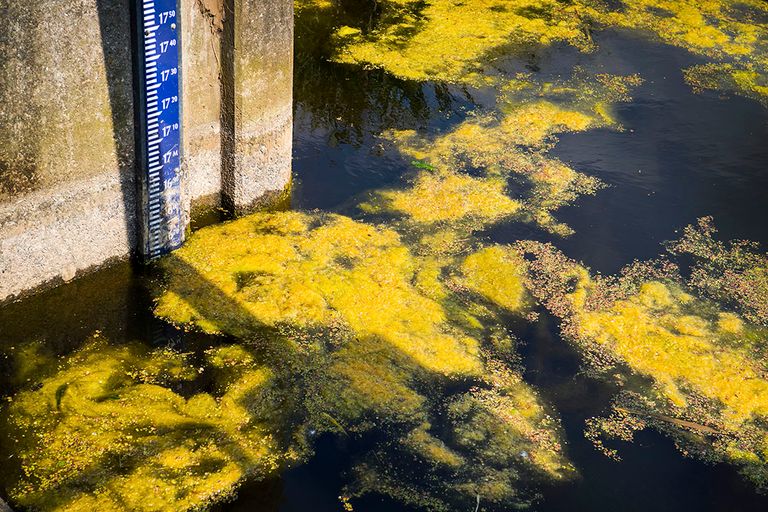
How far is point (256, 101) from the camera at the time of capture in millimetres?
5379

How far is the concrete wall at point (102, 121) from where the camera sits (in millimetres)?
4312

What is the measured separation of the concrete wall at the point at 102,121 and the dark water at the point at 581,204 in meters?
0.34

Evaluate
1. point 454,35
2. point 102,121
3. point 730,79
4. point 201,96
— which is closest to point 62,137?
point 102,121

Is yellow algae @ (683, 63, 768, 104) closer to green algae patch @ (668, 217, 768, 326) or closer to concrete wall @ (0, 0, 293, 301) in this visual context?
green algae patch @ (668, 217, 768, 326)

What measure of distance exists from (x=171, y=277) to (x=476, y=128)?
307 cm

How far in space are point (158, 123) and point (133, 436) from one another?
180 cm

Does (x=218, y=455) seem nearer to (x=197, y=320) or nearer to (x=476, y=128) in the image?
(x=197, y=320)

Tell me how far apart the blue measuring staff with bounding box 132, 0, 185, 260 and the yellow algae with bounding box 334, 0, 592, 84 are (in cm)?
317

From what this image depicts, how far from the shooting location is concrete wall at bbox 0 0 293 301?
4312 millimetres

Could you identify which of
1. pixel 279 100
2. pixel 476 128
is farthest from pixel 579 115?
pixel 279 100

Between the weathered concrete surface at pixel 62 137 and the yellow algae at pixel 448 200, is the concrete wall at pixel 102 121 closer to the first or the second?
the weathered concrete surface at pixel 62 137

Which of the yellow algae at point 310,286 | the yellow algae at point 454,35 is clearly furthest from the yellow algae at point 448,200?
the yellow algae at point 454,35

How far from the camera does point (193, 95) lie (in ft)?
16.9

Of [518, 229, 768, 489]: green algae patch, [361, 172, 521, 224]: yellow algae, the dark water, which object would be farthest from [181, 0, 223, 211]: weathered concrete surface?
[518, 229, 768, 489]: green algae patch
